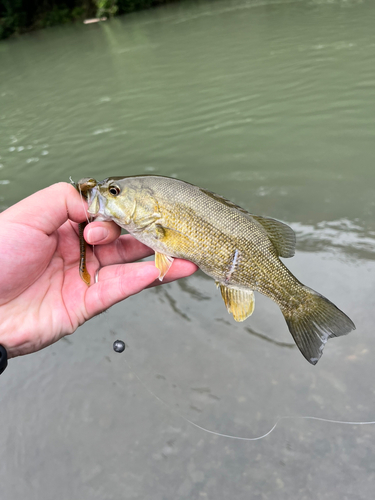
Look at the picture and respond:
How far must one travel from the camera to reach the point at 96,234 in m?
2.68

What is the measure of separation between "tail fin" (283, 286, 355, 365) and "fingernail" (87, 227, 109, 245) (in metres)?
1.44

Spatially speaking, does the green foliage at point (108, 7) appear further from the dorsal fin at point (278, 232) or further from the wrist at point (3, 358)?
the wrist at point (3, 358)

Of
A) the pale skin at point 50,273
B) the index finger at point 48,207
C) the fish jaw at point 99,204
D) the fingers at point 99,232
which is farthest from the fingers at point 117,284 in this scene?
the index finger at point 48,207

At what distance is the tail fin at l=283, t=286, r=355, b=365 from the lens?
2447 mm

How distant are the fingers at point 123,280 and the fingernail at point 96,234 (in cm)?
32

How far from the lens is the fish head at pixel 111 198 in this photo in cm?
264

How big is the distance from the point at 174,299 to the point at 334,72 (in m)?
7.51

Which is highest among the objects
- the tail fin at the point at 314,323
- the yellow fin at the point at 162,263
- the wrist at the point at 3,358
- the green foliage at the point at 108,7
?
the green foliage at the point at 108,7

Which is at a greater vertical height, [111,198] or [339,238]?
[111,198]

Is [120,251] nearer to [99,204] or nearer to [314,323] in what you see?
[99,204]

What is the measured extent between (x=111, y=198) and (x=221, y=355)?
5.99 feet

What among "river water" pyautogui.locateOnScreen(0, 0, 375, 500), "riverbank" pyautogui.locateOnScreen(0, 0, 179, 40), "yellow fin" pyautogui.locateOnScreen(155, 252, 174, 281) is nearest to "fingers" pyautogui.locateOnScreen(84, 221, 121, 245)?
"yellow fin" pyautogui.locateOnScreen(155, 252, 174, 281)

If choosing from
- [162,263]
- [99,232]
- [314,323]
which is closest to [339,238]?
[314,323]

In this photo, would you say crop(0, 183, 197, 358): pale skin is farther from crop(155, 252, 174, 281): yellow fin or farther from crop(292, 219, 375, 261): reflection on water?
crop(292, 219, 375, 261): reflection on water
